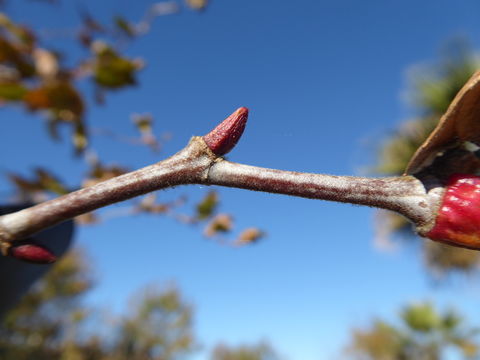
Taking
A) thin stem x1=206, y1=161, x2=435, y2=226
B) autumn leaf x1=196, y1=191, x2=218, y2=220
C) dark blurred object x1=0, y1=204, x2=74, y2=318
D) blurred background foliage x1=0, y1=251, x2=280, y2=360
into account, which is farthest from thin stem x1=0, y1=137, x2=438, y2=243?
blurred background foliage x1=0, y1=251, x2=280, y2=360

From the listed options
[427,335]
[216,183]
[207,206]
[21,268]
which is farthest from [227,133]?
[427,335]

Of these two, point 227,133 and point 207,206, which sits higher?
point 207,206

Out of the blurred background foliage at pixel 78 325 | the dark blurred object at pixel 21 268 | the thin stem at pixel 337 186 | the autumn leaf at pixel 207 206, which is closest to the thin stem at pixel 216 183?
the thin stem at pixel 337 186

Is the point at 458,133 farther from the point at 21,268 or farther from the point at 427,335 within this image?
the point at 427,335

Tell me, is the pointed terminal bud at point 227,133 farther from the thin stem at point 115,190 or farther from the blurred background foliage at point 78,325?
the blurred background foliage at point 78,325

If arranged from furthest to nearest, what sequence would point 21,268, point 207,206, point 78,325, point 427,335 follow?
point 78,325 < point 427,335 < point 207,206 < point 21,268

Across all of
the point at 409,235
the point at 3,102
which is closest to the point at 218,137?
the point at 3,102
